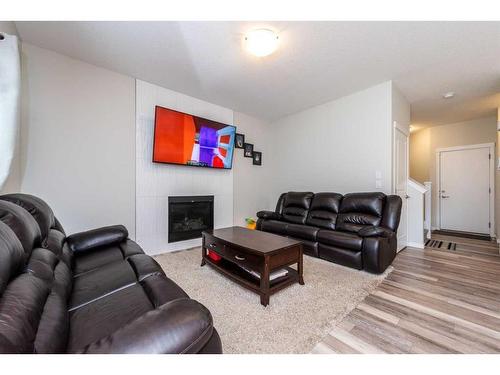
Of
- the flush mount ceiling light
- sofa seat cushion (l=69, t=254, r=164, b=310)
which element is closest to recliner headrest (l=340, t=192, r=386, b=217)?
the flush mount ceiling light

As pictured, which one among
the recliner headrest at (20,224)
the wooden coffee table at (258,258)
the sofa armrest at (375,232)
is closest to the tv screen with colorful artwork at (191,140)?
the wooden coffee table at (258,258)

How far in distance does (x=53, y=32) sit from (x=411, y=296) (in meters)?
4.26

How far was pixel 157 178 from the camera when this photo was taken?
129 inches

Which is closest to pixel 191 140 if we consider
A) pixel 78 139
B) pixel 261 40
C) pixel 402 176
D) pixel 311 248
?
pixel 78 139

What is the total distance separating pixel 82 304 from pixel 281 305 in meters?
1.38

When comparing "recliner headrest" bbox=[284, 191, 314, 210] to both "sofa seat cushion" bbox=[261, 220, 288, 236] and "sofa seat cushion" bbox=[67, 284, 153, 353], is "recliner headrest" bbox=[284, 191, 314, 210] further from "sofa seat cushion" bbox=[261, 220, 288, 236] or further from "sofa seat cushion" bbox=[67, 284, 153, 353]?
"sofa seat cushion" bbox=[67, 284, 153, 353]

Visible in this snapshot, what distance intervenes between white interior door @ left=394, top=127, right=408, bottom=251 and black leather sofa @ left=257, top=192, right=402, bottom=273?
74cm

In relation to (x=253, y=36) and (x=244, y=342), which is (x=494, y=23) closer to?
(x=253, y=36)

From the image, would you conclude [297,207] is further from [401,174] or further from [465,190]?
[465,190]

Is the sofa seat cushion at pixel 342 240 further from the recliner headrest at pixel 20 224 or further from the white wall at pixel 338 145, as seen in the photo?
the recliner headrest at pixel 20 224

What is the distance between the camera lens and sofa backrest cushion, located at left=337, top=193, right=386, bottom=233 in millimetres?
2840

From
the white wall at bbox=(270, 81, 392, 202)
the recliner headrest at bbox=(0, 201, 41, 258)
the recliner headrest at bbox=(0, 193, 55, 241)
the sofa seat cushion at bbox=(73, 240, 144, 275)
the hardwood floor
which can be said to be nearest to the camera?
the recliner headrest at bbox=(0, 201, 41, 258)

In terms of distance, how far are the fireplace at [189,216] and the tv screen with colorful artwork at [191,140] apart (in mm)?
602

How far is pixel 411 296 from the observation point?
1975mm
